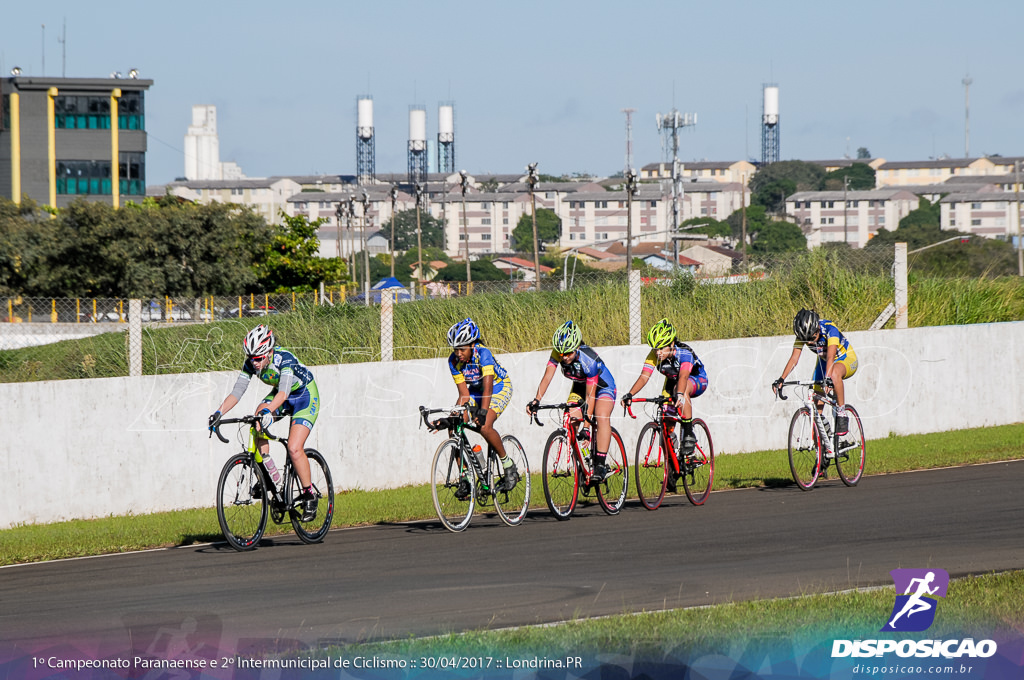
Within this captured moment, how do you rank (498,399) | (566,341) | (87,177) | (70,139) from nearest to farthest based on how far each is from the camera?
(566,341) < (498,399) < (70,139) < (87,177)

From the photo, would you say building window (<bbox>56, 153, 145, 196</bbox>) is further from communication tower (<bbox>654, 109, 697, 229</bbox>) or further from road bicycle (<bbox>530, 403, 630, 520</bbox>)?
road bicycle (<bbox>530, 403, 630, 520</bbox>)

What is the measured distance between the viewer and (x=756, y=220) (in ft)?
569

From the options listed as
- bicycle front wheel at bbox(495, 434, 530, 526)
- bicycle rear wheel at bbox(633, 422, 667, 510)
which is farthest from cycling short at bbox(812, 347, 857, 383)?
bicycle front wheel at bbox(495, 434, 530, 526)

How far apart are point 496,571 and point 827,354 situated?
601cm

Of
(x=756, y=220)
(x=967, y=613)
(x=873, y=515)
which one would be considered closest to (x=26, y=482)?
(x=873, y=515)

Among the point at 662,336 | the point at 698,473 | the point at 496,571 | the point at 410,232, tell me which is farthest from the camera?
the point at 410,232

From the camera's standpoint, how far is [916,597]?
24.3 feet

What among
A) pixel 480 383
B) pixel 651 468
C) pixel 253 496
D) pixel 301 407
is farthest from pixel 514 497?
pixel 253 496

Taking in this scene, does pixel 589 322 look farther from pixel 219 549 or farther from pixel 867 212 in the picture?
pixel 867 212

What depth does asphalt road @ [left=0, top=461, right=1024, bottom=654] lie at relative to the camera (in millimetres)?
7496

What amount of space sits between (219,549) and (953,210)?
179 m

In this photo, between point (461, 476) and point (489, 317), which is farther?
point (489, 317)

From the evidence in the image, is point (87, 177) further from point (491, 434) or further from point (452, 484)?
point (491, 434)

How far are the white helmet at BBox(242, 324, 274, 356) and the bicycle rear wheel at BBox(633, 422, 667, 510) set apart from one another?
4.07 metres
